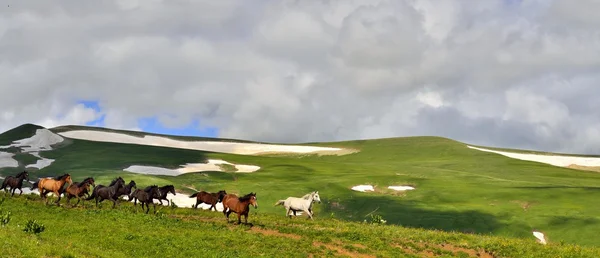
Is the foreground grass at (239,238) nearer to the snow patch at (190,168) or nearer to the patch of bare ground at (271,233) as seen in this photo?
the patch of bare ground at (271,233)

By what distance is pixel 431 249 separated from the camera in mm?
35750

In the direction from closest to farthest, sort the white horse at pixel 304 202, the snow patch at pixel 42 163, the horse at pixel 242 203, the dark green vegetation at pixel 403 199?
the horse at pixel 242 203 < the dark green vegetation at pixel 403 199 < the white horse at pixel 304 202 < the snow patch at pixel 42 163

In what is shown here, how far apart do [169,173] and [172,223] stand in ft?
258

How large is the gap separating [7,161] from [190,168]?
39.6 m

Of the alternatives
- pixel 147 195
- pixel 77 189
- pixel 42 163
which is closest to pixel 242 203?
pixel 147 195

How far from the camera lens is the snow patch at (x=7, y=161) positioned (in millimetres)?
111106

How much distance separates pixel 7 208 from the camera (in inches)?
1585

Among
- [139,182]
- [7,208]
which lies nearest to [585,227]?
[7,208]

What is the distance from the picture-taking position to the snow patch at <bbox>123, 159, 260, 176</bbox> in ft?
380

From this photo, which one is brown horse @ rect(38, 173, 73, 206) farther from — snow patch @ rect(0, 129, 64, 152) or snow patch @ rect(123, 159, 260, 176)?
snow patch @ rect(0, 129, 64, 152)

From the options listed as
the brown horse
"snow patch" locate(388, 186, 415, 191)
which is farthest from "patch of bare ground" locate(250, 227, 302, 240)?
"snow patch" locate(388, 186, 415, 191)

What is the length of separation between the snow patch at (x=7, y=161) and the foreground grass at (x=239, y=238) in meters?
77.4

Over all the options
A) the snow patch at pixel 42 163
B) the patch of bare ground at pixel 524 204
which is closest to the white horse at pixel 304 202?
the patch of bare ground at pixel 524 204

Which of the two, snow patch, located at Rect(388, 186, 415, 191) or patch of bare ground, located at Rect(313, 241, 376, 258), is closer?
patch of bare ground, located at Rect(313, 241, 376, 258)
